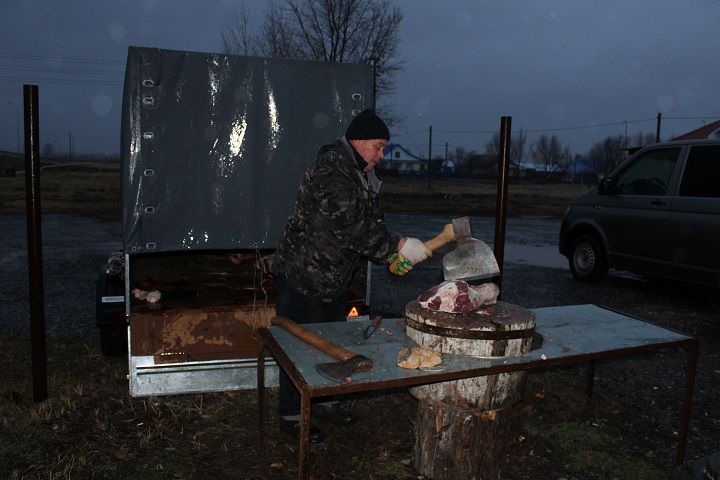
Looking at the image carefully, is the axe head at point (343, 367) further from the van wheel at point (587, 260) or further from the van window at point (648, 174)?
the van wheel at point (587, 260)

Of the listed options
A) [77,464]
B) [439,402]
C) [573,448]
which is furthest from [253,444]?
[573,448]

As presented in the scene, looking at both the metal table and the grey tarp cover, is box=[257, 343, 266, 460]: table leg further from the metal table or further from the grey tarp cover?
the grey tarp cover

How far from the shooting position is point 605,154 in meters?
78.2

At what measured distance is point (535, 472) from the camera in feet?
11.8

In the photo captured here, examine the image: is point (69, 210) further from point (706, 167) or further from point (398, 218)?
point (706, 167)

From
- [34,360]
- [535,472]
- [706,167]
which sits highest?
[706,167]

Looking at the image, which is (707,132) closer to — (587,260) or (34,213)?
(587,260)

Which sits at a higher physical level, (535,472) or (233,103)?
(233,103)

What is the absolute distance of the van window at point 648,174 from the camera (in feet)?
24.9

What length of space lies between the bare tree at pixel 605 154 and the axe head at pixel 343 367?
228 feet

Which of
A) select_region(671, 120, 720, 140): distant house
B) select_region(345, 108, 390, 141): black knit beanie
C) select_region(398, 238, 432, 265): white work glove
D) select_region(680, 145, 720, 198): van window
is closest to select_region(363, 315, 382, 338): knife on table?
select_region(398, 238, 432, 265): white work glove

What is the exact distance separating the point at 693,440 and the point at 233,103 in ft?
13.2

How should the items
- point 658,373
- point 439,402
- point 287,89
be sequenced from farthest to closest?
point 658,373
point 287,89
point 439,402

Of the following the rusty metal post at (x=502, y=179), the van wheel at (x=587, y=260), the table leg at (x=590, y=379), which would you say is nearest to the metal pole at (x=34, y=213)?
the rusty metal post at (x=502, y=179)
